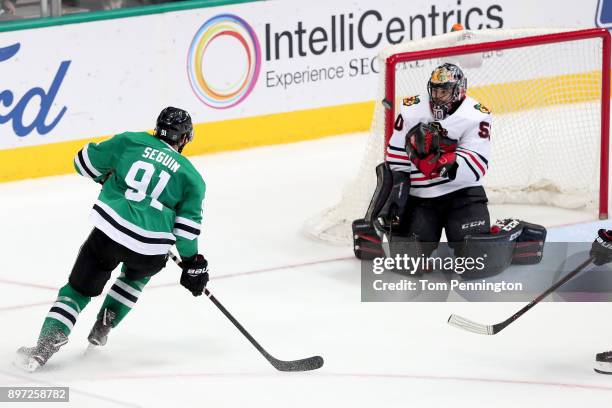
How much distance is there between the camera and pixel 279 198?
8.02 metres

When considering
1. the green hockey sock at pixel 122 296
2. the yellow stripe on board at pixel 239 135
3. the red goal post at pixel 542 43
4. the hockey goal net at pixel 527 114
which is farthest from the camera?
the yellow stripe on board at pixel 239 135

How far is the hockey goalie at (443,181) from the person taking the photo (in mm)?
6285

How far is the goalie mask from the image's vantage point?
624 centimetres

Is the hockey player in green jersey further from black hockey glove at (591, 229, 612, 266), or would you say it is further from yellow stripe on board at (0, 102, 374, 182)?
yellow stripe on board at (0, 102, 374, 182)

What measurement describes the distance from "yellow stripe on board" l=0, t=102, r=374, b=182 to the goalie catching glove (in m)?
2.65

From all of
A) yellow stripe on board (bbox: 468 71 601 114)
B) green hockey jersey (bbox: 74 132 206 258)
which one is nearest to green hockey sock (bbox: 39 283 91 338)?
green hockey jersey (bbox: 74 132 206 258)

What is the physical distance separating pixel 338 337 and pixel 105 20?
3.20 metres

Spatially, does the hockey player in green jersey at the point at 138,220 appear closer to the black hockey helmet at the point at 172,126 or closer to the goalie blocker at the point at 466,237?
the black hockey helmet at the point at 172,126

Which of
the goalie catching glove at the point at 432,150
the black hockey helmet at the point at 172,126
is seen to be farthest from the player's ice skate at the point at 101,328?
the goalie catching glove at the point at 432,150

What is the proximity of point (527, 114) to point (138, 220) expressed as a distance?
3.30 meters

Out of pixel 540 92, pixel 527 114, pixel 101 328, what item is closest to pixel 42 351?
pixel 101 328

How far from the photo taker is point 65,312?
17.4 ft

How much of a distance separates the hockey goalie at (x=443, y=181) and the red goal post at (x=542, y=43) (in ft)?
1.16

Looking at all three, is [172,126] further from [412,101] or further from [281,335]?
[412,101]
